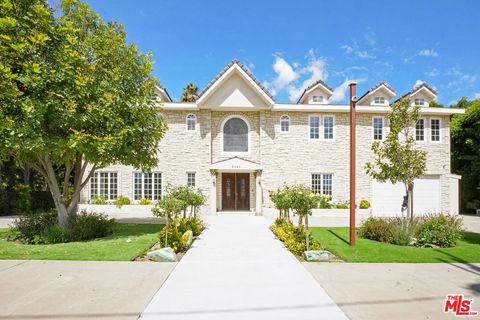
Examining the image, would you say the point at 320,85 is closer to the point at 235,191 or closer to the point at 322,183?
the point at 322,183

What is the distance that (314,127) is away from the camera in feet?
64.4

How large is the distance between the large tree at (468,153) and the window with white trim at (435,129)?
10.1 feet

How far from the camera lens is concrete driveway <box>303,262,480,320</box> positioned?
4652 mm

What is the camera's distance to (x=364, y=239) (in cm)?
1061

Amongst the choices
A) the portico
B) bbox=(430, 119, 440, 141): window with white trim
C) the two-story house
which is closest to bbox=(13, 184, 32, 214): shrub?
the two-story house

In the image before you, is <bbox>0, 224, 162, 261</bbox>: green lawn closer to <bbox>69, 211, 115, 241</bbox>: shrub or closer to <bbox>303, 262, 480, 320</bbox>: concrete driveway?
<bbox>69, 211, 115, 241</bbox>: shrub

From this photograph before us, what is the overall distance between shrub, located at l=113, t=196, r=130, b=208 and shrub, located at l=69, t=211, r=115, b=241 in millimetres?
6881

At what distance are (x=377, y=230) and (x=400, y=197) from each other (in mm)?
10831

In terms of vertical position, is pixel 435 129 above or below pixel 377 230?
above

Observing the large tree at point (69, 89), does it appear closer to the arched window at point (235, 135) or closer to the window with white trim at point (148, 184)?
the window with white trim at point (148, 184)

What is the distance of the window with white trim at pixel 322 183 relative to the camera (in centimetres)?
1933

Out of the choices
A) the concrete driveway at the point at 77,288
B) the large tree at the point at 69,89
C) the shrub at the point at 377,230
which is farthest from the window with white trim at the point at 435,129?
the concrete driveway at the point at 77,288

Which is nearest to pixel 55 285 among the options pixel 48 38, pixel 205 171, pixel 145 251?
pixel 145 251

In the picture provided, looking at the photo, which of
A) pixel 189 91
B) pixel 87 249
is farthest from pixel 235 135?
Answer: pixel 189 91
